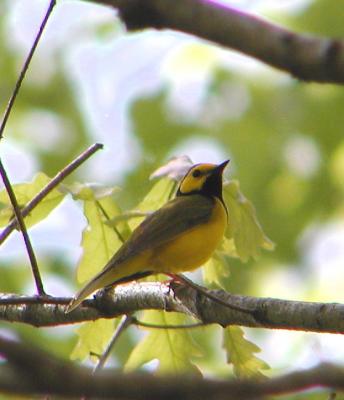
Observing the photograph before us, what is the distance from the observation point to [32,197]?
4074 mm

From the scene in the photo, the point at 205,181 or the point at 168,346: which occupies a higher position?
the point at 205,181

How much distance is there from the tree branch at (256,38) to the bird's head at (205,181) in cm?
468

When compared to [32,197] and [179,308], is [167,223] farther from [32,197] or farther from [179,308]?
[179,308]

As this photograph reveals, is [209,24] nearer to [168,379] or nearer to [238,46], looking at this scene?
[238,46]

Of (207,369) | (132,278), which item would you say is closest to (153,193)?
(132,278)

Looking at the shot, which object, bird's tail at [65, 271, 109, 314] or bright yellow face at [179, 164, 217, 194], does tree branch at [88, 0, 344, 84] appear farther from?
bright yellow face at [179, 164, 217, 194]

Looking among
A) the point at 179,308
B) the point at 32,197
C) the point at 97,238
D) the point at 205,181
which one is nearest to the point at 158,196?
the point at 97,238

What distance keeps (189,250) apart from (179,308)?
1.14 m

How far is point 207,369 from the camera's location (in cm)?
820

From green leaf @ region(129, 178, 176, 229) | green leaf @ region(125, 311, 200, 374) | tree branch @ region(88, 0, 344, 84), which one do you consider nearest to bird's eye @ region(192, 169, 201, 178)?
green leaf @ region(129, 178, 176, 229)

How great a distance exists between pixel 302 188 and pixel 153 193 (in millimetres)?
7154

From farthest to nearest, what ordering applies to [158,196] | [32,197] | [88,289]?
[158,196] < [32,197] < [88,289]

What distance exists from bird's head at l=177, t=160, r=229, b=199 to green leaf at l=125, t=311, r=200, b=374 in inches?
69.6

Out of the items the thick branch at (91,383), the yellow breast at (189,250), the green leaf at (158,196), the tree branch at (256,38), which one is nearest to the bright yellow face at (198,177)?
the yellow breast at (189,250)
